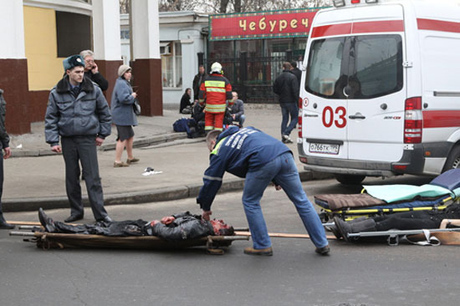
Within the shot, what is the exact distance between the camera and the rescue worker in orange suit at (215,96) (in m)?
14.3

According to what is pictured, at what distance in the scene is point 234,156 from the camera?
628 cm

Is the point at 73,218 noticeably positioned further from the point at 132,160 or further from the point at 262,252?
the point at 132,160

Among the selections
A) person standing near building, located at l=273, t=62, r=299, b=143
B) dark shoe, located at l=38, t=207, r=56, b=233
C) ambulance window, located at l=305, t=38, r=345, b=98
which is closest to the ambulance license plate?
ambulance window, located at l=305, t=38, r=345, b=98

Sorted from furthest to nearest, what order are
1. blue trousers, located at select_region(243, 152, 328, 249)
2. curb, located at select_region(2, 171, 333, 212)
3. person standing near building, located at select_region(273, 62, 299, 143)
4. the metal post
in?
1. the metal post
2. person standing near building, located at select_region(273, 62, 299, 143)
3. curb, located at select_region(2, 171, 333, 212)
4. blue trousers, located at select_region(243, 152, 328, 249)

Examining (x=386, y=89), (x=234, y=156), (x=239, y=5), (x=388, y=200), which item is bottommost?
(x=388, y=200)

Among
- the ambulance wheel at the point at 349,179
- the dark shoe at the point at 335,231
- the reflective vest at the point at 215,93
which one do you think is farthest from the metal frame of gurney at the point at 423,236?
the reflective vest at the point at 215,93

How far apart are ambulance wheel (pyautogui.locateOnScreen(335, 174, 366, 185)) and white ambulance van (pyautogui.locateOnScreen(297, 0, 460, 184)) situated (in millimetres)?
872

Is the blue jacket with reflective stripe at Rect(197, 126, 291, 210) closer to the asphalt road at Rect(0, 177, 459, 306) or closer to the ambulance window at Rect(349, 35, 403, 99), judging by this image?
the asphalt road at Rect(0, 177, 459, 306)

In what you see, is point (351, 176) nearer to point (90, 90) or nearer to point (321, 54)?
point (321, 54)

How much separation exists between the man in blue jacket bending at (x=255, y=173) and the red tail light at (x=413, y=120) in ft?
9.78

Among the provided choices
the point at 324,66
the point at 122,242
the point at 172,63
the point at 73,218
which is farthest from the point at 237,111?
the point at 172,63

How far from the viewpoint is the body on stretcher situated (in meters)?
7.16

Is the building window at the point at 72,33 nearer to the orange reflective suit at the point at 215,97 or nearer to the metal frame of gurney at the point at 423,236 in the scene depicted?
the orange reflective suit at the point at 215,97

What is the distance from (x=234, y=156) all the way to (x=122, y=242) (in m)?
1.33
